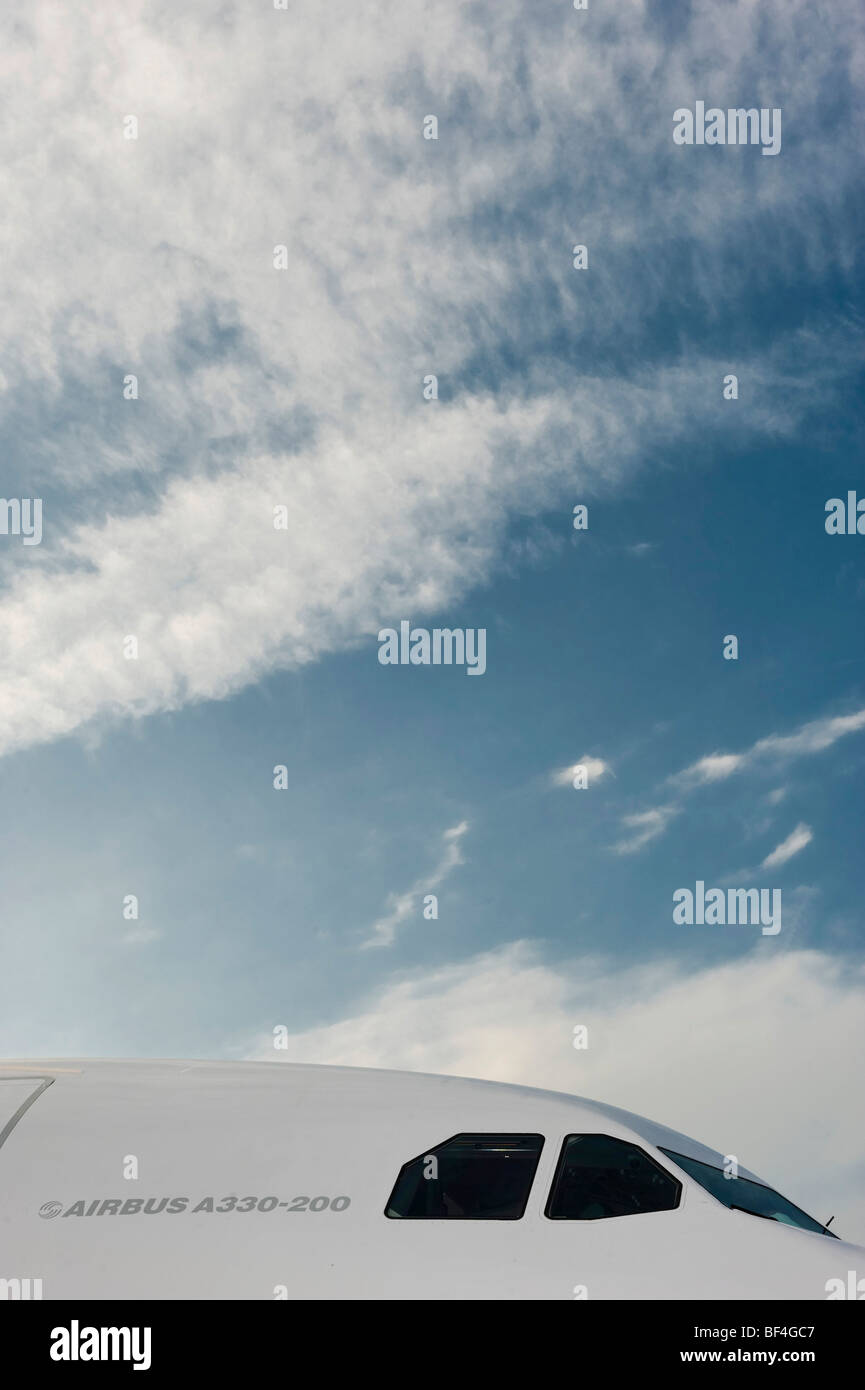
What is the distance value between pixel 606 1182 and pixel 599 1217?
39 centimetres

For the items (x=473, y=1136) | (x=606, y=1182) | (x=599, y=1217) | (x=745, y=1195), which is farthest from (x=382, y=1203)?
(x=745, y=1195)

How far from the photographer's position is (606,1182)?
10953 mm

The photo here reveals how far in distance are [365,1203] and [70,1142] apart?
135 inches

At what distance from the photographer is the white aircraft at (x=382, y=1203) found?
1028cm

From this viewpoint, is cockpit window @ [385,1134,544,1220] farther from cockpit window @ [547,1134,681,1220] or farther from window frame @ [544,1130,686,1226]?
cockpit window @ [547,1134,681,1220]

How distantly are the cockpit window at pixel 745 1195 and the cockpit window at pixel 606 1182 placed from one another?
342 mm

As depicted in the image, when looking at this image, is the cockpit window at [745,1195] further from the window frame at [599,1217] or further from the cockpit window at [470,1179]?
the cockpit window at [470,1179]

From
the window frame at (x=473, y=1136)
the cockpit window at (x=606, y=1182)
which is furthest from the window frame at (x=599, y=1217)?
the window frame at (x=473, y=1136)

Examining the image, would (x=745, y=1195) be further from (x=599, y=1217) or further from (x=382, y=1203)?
(x=382, y=1203)

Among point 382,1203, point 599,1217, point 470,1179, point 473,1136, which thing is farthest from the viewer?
point 473,1136

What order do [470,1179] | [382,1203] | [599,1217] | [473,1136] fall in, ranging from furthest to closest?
[473,1136]
[470,1179]
[382,1203]
[599,1217]
